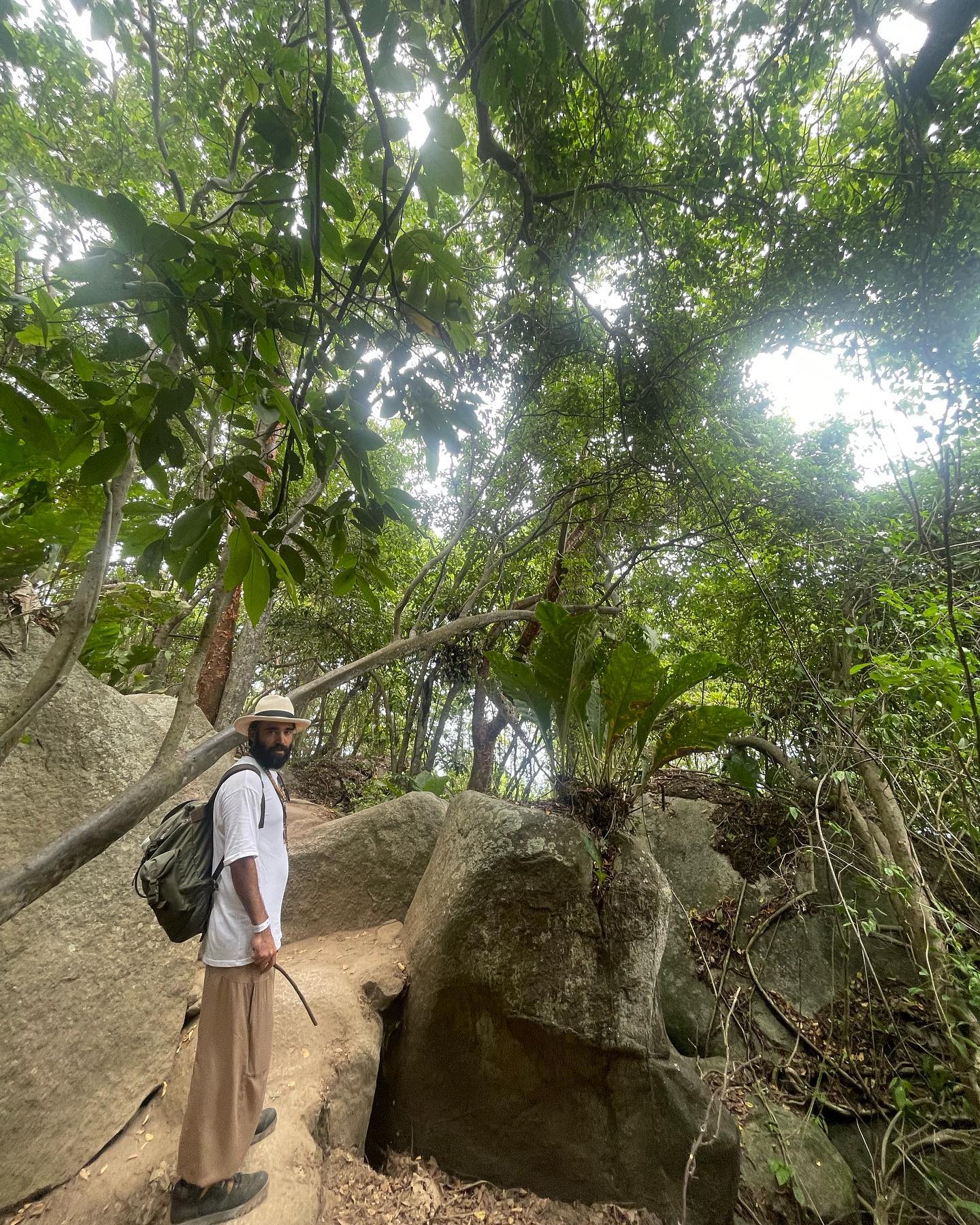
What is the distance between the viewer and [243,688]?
18.1ft

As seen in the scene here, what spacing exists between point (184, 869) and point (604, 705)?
2395 millimetres

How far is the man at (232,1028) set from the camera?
2.04 m

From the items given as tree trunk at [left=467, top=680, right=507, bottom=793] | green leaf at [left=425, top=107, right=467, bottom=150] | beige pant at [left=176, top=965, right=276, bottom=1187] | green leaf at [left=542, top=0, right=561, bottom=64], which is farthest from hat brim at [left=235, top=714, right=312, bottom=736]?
tree trunk at [left=467, top=680, right=507, bottom=793]

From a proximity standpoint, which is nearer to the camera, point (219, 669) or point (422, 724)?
point (219, 669)

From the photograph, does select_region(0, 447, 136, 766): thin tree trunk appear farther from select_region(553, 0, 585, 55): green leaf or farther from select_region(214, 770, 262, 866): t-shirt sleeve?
select_region(553, 0, 585, 55): green leaf

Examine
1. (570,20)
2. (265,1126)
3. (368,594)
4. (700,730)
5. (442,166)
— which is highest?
(570,20)

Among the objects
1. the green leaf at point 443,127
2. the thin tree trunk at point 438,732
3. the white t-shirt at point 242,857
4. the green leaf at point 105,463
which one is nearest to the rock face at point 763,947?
the white t-shirt at point 242,857

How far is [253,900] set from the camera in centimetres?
212

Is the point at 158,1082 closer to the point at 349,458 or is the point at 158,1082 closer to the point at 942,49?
the point at 349,458

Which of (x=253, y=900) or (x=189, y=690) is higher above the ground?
(x=189, y=690)

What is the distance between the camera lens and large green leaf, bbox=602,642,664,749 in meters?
3.29

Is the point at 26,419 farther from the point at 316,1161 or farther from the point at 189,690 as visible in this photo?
the point at 316,1161

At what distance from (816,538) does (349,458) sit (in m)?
4.34

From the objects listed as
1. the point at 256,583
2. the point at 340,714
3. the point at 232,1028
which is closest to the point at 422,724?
the point at 340,714
